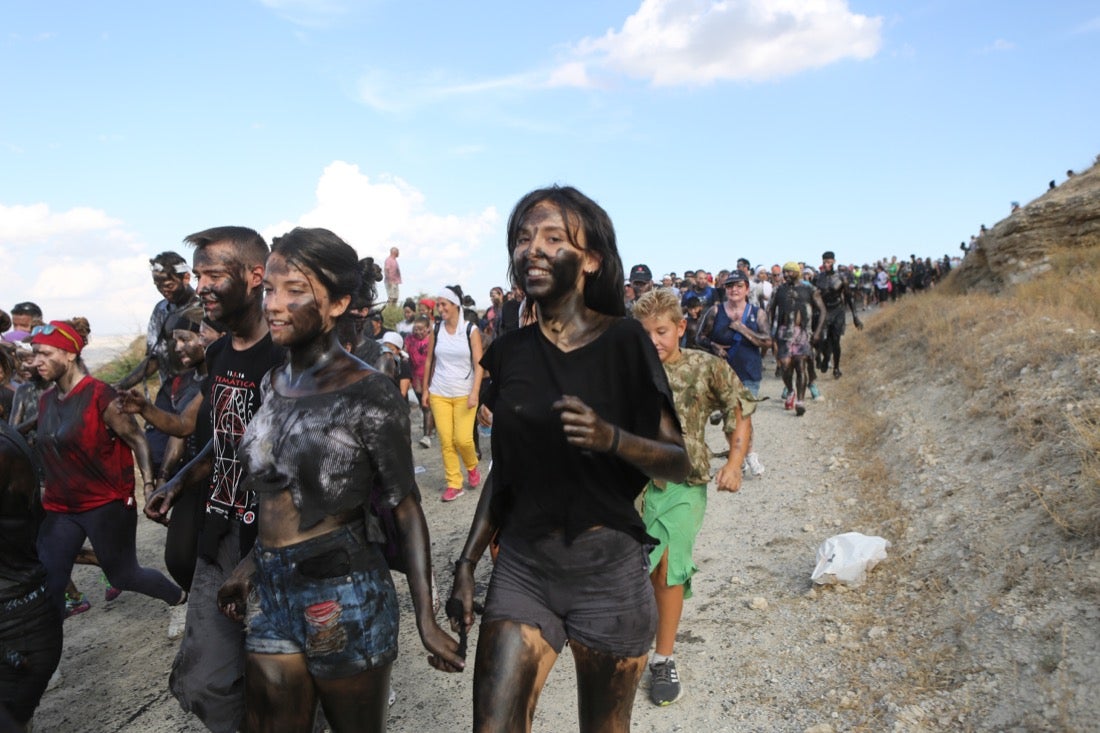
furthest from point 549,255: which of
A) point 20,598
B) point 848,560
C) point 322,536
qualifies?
point 848,560

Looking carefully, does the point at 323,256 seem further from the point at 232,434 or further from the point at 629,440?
the point at 629,440

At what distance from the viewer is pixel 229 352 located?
10.4ft

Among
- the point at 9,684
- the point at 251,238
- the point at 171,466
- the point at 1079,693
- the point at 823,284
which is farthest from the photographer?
the point at 823,284

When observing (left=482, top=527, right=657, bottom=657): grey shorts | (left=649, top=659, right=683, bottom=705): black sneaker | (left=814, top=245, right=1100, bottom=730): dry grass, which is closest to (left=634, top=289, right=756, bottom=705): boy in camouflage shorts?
(left=649, top=659, right=683, bottom=705): black sneaker

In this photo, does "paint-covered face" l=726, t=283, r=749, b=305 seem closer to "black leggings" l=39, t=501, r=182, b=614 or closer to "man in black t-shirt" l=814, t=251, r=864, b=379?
"man in black t-shirt" l=814, t=251, r=864, b=379

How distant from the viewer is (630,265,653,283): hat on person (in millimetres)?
10805

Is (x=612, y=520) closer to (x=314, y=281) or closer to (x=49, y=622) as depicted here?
(x=314, y=281)

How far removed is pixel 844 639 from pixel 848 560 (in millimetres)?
824

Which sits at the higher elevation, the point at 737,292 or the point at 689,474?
the point at 737,292

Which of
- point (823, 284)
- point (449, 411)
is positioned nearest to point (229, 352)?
point (449, 411)

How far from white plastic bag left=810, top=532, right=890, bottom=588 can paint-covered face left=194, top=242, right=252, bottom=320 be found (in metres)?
4.06

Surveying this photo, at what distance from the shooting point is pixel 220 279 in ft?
10.1

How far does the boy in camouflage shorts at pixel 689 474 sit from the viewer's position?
391 cm

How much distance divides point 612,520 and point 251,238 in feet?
6.28
